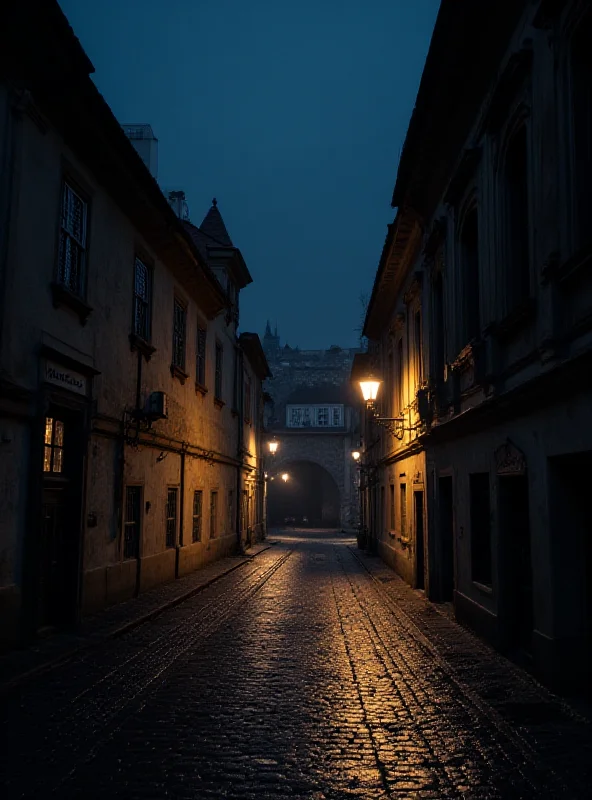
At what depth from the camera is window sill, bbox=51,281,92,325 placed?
10227 mm

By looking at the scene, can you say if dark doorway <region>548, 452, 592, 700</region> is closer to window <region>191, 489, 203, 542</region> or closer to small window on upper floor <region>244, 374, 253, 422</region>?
window <region>191, 489, 203, 542</region>

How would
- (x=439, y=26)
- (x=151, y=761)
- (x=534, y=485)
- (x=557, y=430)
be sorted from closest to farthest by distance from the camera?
1. (x=151, y=761)
2. (x=557, y=430)
3. (x=534, y=485)
4. (x=439, y=26)

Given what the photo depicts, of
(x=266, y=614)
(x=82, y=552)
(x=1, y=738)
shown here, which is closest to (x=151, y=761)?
(x=1, y=738)

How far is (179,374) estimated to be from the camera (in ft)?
59.6

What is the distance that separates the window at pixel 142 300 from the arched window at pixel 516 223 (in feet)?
25.8

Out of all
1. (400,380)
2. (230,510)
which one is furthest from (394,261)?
(230,510)

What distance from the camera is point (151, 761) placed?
544 centimetres

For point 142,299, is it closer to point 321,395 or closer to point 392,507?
point 392,507

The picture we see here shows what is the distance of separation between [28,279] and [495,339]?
6039 mm

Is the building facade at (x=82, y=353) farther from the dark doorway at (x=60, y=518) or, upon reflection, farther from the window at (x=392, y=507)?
the window at (x=392, y=507)

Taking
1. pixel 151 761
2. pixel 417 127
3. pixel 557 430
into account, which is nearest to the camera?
pixel 151 761

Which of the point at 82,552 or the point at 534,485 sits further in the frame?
the point at 82,552

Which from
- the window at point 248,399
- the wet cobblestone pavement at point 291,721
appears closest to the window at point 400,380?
the wet cobblestone pavement at point 291,721

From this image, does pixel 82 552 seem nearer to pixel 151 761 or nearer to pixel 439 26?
pixel 151 761
